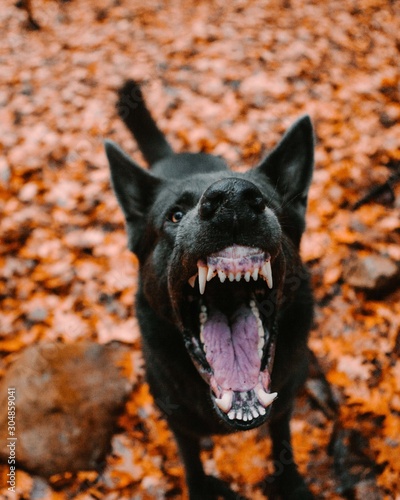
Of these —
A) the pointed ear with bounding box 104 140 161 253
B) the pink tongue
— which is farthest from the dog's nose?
the pointed ear with bounding box 104 140 161 253

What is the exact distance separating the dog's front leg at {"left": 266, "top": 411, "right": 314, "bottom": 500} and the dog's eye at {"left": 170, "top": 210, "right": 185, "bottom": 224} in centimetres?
134

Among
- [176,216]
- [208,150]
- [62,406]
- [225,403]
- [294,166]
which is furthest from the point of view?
[208,150]

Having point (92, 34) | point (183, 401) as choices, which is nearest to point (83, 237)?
point (183, 401)

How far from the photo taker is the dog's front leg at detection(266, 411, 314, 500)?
2.51 m

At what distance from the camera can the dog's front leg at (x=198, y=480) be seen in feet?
8.22

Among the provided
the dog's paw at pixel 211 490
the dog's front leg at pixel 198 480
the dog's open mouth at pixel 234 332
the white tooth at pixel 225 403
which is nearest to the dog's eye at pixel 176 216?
the dog's open mouth at pixel 234 332

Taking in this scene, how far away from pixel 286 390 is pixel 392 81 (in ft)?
11.5

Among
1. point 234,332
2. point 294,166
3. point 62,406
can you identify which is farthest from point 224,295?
point 62,406

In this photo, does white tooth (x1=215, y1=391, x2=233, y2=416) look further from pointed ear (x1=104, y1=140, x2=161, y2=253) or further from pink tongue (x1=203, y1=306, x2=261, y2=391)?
pointed ear (x1=104, y1=140, x2=161, y2=253)

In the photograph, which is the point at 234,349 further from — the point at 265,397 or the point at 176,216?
the point at 176,216

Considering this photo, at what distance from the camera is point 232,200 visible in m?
1.55

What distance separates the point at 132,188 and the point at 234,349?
1.12 metres

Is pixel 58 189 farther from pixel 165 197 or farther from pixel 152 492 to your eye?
pixel 152 492

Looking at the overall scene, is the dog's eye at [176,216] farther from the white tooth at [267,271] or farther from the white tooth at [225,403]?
the white tooth at [225,403]
